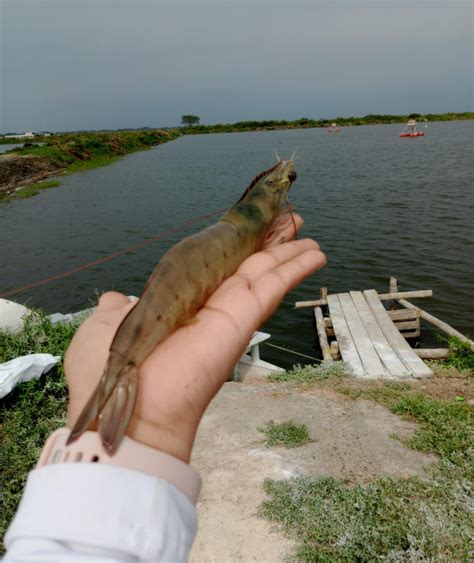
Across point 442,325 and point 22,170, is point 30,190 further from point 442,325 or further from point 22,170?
point 442,325

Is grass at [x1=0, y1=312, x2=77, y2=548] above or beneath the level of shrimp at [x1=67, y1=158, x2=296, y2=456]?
beneath

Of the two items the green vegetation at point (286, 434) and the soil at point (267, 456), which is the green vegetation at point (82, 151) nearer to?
the soil at point (267, 456)

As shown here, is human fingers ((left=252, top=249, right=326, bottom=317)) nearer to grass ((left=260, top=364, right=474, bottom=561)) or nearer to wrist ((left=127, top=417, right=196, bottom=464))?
wrist ((left=127, top=417, right=196, bottom=464))

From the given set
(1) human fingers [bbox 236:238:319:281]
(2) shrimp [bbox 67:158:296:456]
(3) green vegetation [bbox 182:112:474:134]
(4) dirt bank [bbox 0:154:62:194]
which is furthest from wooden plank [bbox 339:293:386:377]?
(3) green vegetation [bbox 182:112:474:134]

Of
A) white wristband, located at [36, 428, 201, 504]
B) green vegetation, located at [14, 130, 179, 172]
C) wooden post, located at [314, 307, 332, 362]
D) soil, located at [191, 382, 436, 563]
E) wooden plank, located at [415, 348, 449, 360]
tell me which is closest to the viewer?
white wristband, located at [36, 428, 201, 504]

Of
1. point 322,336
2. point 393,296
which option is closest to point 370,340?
point 322,336
